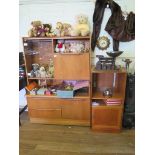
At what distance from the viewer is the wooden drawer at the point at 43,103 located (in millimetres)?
3008

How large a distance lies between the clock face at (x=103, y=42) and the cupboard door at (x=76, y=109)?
92 centimetres

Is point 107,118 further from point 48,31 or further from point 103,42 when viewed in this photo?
point 48,31

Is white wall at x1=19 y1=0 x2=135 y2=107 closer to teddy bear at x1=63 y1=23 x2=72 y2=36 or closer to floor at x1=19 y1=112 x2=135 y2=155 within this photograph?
teddy bear at x1=63 y1=23 x2=72 y2=36

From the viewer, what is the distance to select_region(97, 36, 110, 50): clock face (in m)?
3.01

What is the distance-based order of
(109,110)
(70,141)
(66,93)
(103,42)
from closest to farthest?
(70,141) < (109,110) < (66,93) < (103,42)

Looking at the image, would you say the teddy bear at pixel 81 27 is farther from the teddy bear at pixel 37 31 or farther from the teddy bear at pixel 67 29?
the teddy bear at pixel 37 31

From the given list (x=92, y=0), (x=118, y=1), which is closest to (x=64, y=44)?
(x=92, y=0)

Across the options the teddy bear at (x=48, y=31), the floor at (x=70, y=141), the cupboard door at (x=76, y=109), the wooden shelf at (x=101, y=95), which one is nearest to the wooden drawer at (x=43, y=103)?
the cupboard door at (x=76, y=109)

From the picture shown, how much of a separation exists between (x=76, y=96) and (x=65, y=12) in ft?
4.59

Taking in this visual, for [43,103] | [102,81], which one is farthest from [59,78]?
[102,81]

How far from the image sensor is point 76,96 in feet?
9.64

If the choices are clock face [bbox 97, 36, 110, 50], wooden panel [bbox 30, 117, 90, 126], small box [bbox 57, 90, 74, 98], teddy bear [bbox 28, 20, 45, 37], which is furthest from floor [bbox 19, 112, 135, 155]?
teddy bear [bbox 28, 20, 45, 37]
